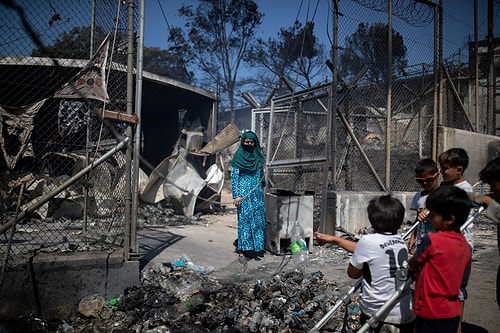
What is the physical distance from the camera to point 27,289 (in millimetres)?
3264

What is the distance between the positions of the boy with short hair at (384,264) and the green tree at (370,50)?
4943 mm

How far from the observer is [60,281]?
3.43 metres

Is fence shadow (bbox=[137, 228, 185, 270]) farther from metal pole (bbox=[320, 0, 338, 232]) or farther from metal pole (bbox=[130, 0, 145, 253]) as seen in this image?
metal pole (bbox=[320, 0, 338, 232])

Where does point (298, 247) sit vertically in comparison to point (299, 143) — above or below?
below

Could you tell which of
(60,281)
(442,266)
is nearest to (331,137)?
(442,266)

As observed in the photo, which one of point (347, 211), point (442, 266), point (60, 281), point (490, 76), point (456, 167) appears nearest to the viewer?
point (442, 266)

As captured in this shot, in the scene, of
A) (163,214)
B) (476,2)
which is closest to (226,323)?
(163,214)

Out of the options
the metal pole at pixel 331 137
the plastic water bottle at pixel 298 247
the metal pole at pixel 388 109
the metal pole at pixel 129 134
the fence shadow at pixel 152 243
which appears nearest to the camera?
the metal pole at pixel 129 134

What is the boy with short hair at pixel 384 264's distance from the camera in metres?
2.06

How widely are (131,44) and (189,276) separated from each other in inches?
107

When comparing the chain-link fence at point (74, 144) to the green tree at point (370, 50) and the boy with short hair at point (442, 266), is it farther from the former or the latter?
the green tree at point (370, 50)

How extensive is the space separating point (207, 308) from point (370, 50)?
5.83 meters

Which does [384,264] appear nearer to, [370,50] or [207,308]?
[207,308]

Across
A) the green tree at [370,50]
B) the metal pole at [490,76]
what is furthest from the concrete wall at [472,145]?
the green tree at [370,50]
